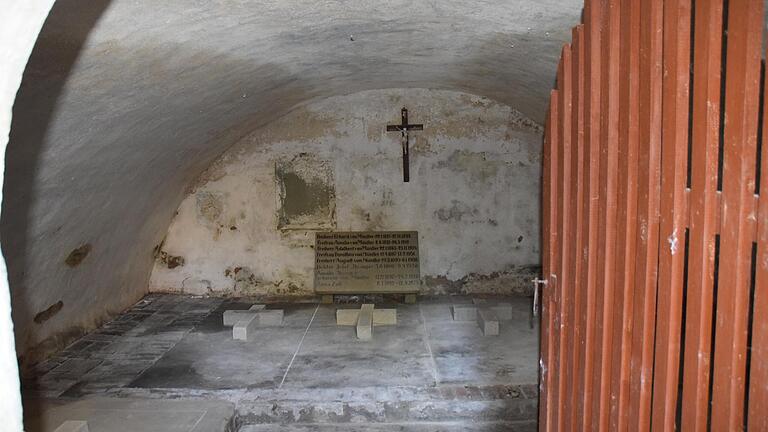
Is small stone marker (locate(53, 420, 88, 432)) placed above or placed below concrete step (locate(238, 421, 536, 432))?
above

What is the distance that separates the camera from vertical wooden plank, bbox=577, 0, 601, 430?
2.10 metres

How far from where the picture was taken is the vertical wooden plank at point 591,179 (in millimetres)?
2102

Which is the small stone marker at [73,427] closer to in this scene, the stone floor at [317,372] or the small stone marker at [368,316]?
the stone floor at [317,372]

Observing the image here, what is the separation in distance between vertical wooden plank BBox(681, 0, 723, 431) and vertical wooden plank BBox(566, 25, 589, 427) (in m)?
0.64

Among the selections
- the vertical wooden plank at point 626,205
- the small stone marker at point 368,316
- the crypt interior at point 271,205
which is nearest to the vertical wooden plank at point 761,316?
the vertical wooden plank at point 626,205

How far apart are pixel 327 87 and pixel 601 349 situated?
5151 millimetres

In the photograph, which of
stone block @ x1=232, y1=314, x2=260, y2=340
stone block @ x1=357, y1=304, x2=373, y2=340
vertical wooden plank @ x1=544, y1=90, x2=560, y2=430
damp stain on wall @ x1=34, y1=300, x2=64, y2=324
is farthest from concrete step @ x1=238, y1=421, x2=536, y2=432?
damp stain on wall @ x1=34, y1=300, x2=64, y2=324

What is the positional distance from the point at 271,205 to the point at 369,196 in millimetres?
1307

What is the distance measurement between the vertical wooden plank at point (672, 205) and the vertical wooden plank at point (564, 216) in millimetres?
659

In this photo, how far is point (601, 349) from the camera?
6.83 feet

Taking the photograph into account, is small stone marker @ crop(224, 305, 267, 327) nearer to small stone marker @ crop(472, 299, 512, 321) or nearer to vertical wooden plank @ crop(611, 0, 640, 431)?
small stone marker @ crop(472, 299, 512, 321)

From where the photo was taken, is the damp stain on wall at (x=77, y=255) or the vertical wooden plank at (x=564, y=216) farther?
the damp stain on wall at (x=77, y=255)

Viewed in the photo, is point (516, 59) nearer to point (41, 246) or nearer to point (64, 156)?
point (64, 156)

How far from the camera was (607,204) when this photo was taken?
203cm
